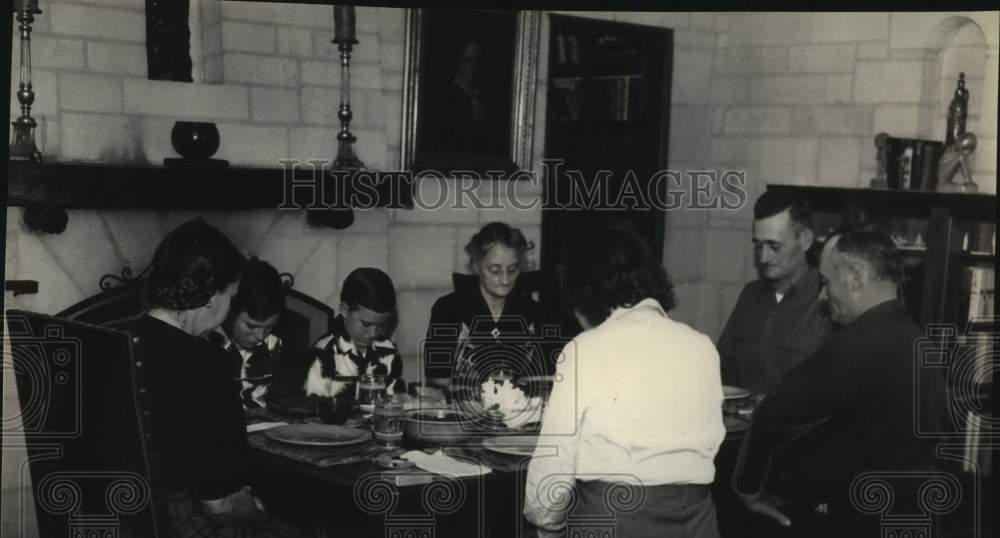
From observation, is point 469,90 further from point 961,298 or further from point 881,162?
point 961,298

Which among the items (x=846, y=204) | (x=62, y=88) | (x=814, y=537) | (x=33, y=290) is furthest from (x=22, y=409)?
(x=846, y=204)

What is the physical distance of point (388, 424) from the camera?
6.71 feet

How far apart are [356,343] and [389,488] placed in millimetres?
822

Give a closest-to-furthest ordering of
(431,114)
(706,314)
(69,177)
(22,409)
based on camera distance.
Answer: (22,409), (69,177), (431,114), (706,314)

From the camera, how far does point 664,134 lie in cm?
404

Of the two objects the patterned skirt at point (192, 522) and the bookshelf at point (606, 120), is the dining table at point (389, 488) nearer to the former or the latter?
the patterned skirt at point (192, 522)

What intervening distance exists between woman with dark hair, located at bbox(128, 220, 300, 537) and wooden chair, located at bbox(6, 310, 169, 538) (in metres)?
0.05

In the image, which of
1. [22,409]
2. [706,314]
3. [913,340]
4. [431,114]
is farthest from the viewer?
[706,314]

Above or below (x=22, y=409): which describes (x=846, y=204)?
above

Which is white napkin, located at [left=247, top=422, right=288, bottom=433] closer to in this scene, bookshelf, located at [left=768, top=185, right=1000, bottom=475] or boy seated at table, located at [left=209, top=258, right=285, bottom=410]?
boy seated at table, located at [left=209, top=258, right=285, bottom=410]

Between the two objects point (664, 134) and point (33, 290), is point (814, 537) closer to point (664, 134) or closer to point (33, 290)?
point (33, 290)

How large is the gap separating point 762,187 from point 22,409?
289 cm

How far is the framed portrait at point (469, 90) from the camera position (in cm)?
332

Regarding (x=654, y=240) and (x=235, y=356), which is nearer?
(x=235, y=356)
